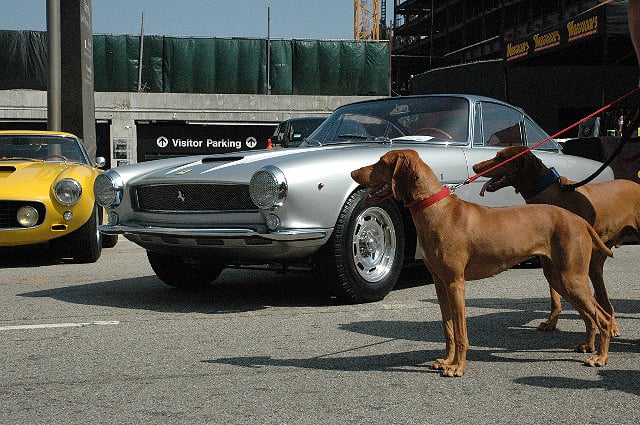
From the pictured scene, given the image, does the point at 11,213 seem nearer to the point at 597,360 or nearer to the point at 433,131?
the point at 433,131

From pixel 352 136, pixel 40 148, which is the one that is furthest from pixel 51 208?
pixel 352 136

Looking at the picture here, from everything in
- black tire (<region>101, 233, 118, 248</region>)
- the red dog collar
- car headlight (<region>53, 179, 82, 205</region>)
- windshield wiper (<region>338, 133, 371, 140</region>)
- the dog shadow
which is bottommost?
black tire (<region>101, 233, 118, 248</region>)

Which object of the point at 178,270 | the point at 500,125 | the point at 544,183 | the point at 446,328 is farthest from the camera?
the point at 500,125

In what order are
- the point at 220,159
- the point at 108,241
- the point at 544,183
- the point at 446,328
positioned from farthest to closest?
the point at 108,241, the point at 220,159, the point at 544,183, the point at 446,328

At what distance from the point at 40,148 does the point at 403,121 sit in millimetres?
4658

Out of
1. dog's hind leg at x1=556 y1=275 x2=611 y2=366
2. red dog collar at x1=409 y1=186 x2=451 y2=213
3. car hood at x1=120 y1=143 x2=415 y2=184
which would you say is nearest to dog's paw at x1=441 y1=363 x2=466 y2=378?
dog's hind leg at x1=556 y1=275 x2=611 y2=366

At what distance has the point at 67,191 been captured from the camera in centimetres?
800

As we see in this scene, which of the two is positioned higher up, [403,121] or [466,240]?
[403,121]

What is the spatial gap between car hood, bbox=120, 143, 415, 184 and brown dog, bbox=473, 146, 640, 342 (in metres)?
1.12

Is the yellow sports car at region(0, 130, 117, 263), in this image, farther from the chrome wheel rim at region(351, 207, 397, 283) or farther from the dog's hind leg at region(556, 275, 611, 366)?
the dog's hind leg at region(556, 275, 611, 366)

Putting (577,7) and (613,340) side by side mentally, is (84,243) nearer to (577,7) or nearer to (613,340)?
(613,340)

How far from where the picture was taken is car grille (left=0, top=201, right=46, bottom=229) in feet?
26.0

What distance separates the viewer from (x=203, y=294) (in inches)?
253

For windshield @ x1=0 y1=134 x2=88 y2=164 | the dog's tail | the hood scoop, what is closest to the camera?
the dog's tail
